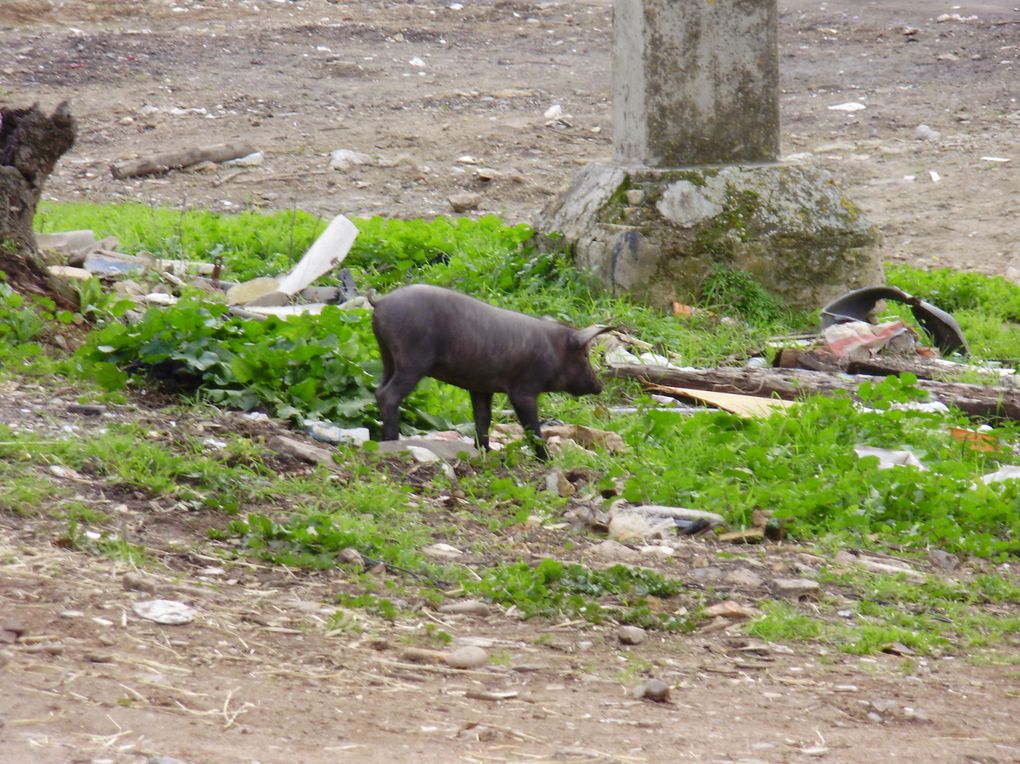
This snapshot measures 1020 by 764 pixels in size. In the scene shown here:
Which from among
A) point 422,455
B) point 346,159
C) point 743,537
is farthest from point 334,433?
point 346,159

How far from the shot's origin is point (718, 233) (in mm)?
8445

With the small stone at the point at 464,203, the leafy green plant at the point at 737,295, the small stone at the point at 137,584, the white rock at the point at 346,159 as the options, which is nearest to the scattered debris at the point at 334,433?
the small stone at the point at 137,584

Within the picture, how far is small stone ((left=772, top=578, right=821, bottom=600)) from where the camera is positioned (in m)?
4.70

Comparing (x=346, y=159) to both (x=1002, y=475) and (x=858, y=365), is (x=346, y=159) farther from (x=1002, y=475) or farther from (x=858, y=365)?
(x=1002, y=475)

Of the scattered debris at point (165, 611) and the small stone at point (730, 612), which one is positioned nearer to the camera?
the scattered debris at point (165, 611)

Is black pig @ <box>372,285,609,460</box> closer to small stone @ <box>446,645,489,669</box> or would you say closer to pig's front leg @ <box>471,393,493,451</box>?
pig's front leg @ <box>471,393,493,451</box>

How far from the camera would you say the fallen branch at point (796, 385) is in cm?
703

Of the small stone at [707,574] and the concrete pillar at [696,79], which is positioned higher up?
the concrete pillar at [696,79]

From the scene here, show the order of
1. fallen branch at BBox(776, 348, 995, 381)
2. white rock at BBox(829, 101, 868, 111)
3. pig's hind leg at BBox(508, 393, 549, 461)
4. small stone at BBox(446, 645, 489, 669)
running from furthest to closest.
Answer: white rock at BBox(829, 101, 868, 111)
fallen branch at BBox(776, 348, 995, 381)
pig's hind leg at BBox(508, 393, 549, 461)
small stone at BBox(446, 645, 489, 669)

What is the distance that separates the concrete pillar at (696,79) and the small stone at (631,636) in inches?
194

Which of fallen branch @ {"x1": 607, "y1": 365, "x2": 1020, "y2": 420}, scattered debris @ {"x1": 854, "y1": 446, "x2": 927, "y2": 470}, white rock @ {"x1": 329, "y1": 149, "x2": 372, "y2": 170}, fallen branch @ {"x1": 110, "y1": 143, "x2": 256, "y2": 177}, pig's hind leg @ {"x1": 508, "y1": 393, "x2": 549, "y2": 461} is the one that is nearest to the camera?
scattered debris @ {"x1": 854, "y1": 446, "x2": 927, "y2": 470}

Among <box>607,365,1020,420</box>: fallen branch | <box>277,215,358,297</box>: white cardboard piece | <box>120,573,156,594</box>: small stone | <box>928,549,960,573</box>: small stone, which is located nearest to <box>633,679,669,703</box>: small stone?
<box>120,573,156,594</box>: small stone

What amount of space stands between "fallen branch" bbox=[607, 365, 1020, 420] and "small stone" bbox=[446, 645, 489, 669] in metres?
3.58

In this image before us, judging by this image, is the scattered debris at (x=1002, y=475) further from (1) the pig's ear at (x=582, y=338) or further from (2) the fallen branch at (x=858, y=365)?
(1) the pig's ear at (x=582, y=338)
